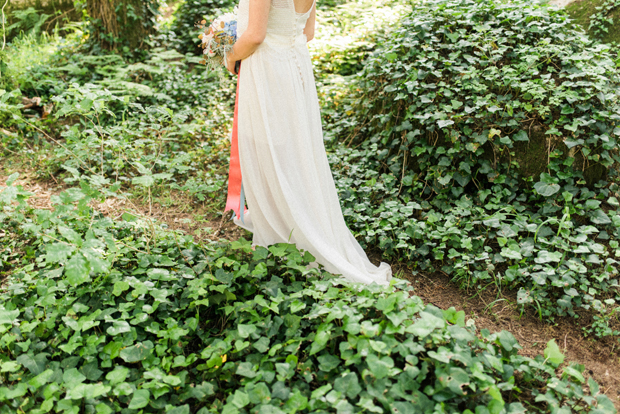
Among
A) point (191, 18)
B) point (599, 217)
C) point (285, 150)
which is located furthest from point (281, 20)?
point (191, 18)

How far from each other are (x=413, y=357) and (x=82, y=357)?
180 cm

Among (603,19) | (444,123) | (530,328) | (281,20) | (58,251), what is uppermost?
(281,20)

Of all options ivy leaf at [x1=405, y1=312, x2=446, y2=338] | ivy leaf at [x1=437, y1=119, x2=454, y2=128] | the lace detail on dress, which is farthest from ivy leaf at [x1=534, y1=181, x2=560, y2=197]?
the lace detail on dress

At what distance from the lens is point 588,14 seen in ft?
16.2

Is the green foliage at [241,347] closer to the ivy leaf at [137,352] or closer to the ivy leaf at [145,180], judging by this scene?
the ivy leaf at [137,352]

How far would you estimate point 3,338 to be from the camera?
227 cm

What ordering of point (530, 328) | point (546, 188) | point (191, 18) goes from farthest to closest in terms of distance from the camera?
point (191, 18) < point (546, 188) < point (530, 328)

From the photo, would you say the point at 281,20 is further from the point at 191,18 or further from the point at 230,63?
the point at 191,18

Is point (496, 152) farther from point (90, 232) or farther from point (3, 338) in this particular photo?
point (3, 338)

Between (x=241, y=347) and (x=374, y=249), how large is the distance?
1797 millimetres

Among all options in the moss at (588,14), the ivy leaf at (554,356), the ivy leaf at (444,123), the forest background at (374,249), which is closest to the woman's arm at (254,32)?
the forest background at (374,249)

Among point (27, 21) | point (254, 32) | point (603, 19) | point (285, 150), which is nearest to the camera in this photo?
point (254, 32)

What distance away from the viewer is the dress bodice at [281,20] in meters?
2.73

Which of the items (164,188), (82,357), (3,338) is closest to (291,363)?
(82,357)
